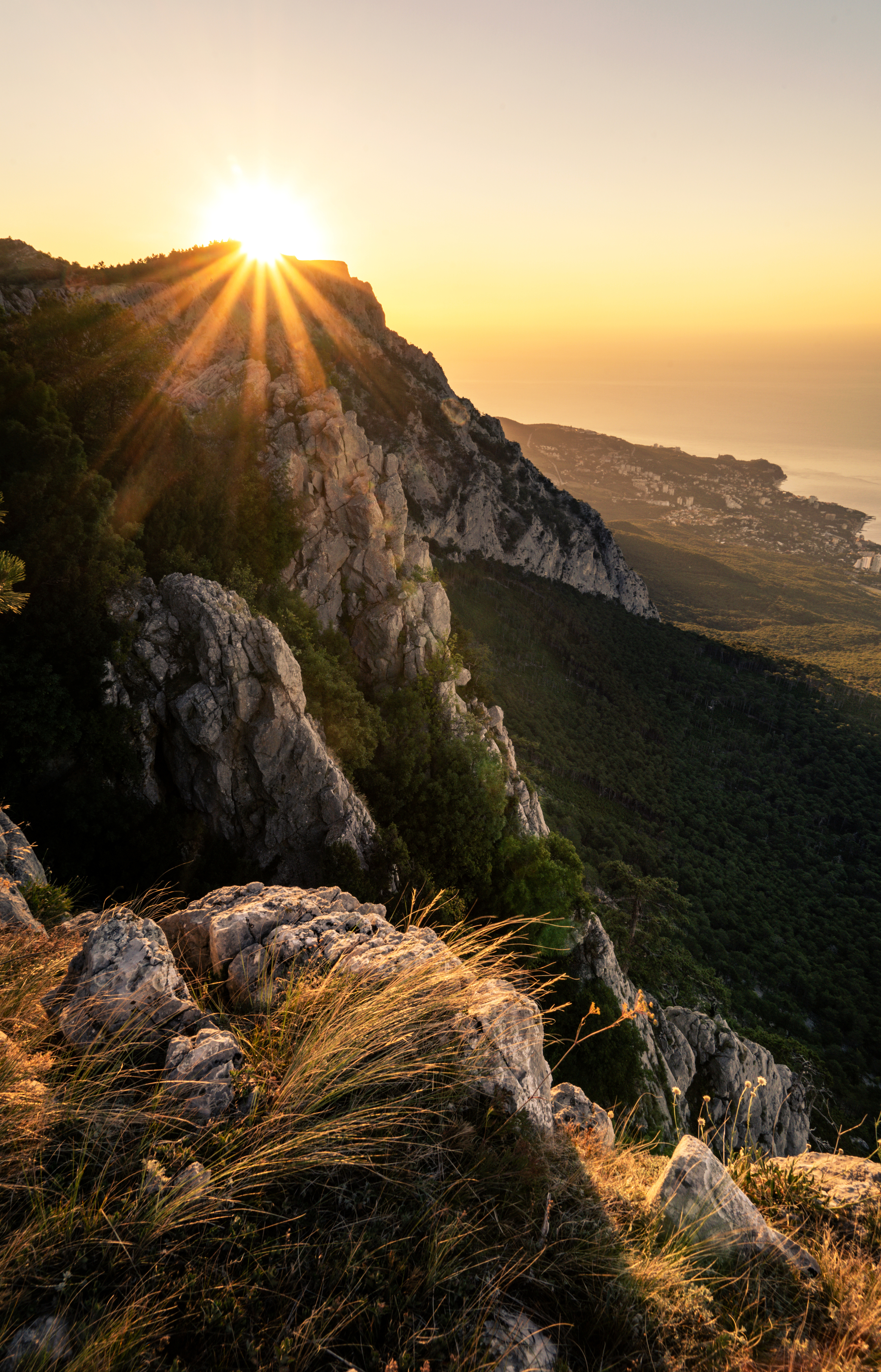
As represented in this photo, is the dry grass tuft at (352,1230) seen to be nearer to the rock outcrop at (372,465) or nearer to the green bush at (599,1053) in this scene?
the green bush at (599,1053)

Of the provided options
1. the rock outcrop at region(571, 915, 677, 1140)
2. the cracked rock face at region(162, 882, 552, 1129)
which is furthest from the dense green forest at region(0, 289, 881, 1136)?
the cracked rock face at region(162, 882, 552, 1129)

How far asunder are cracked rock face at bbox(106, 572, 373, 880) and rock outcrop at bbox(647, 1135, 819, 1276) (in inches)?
572

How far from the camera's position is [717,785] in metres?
80.4

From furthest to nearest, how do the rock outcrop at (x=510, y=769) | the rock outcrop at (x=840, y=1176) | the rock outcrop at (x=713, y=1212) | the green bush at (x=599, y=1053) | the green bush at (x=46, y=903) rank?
the rock outcrop at (x=510, y=769) < the green bush at (x=599, y=1053) < the green bush at (x=46, y=903) < the rock outcrop at (x=840, y=1176) < the rock outcrop at (x=713, y=1212)

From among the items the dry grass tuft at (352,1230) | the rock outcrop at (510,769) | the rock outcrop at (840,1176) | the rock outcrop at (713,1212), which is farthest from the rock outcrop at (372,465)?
the rock outcrop at (713,1212)

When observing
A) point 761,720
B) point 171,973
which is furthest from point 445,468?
point 171,973

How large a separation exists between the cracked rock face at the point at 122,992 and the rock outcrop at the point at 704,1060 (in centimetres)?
2197

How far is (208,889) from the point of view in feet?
51.2

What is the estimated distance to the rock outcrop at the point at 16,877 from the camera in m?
Result: 5.96

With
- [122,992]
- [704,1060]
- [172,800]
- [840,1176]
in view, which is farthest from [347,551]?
[704,1060]

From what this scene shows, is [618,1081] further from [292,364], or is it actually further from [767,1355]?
[292,364]

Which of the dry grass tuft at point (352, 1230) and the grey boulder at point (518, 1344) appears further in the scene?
the grey boulder at point (518, 1344)

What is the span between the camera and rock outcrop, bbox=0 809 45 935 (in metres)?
5.96

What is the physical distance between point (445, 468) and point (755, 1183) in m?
111
